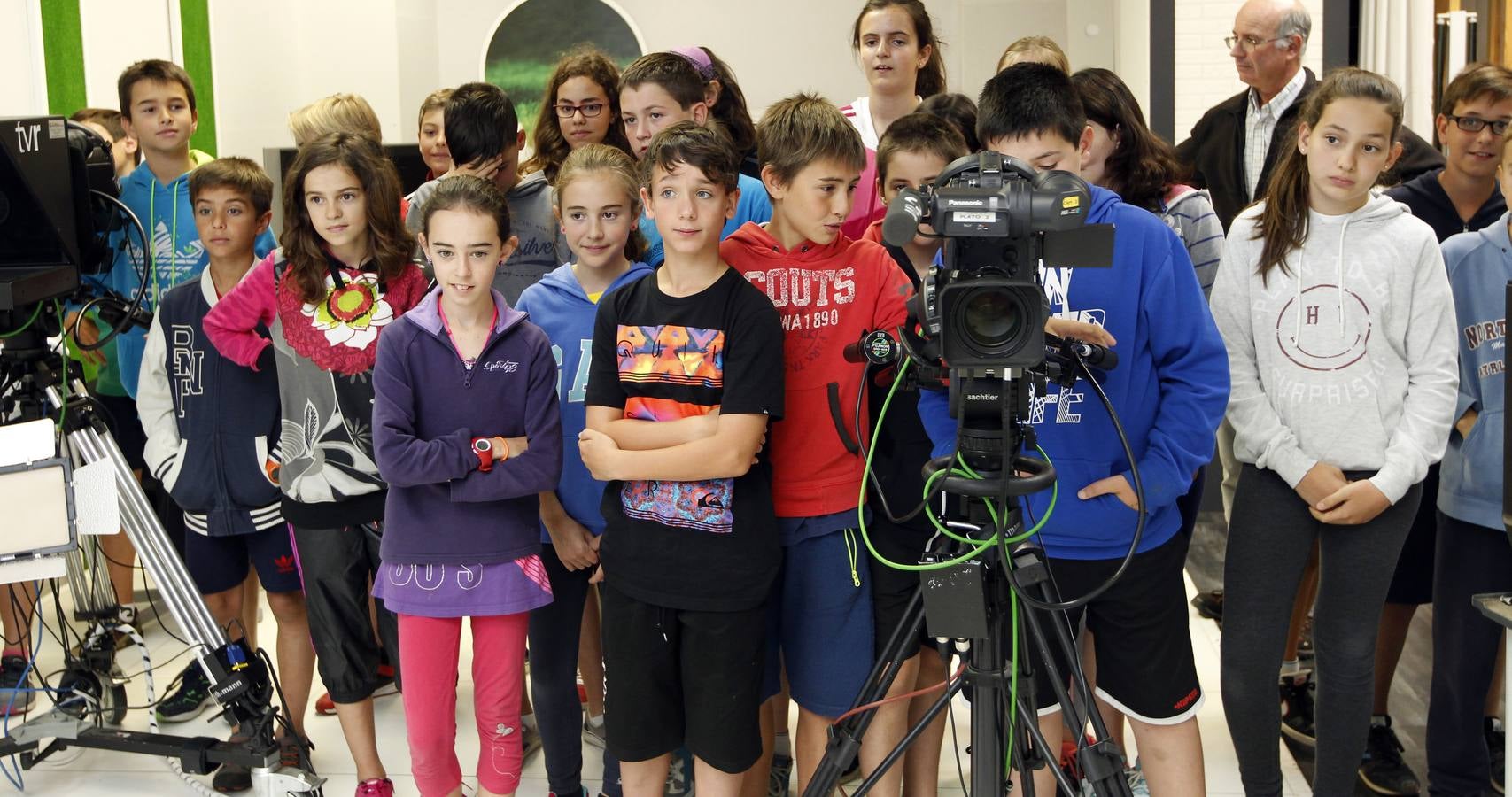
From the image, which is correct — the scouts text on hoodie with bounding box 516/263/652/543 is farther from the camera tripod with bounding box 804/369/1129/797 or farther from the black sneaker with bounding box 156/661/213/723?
the black sneaker with bounding box 156/661/213/723

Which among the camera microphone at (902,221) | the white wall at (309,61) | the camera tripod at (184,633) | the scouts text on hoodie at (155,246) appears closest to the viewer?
the camera microphone at (902,221)

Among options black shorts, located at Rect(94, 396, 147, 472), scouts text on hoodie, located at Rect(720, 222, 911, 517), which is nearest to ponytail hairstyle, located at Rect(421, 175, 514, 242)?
scouts text on hoodie, located at Rect(720, 222, 911, 517)

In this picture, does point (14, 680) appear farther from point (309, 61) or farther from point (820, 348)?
point (309, 61)

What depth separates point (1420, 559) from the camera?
2.92 m

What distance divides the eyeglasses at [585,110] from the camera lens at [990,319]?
5.74 feet

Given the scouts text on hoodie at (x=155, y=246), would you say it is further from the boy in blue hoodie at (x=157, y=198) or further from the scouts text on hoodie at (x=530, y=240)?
the scouts text on hoodie at (x=530, y=240)

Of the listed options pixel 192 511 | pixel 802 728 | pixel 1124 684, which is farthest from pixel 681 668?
pixel 192 511

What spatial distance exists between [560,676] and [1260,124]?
2.55 m

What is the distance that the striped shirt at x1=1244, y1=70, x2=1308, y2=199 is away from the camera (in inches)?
148

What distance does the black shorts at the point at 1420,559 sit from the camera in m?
2.90

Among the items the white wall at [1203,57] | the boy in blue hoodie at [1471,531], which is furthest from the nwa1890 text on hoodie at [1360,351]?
the white wall at [1203,57]

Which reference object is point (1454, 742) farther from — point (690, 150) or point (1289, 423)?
point (690, 150)

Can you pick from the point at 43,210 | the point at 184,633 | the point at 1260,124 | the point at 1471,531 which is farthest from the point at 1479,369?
the point at 43,210

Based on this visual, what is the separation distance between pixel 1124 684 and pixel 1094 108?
3.50 feet
